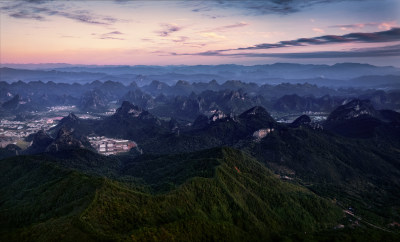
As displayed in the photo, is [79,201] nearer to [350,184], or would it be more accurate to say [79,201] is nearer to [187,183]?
[187,183]

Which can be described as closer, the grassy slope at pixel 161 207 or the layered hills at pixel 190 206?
the grassy slope at pixel 161 207

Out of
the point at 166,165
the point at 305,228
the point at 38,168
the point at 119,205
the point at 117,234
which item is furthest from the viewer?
the point at 166,165

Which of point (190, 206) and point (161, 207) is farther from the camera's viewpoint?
point (190, 206)

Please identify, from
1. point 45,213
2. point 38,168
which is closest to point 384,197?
point 45,213

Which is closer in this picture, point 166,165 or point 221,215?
point 221,215

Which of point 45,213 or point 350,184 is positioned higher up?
point 45,213

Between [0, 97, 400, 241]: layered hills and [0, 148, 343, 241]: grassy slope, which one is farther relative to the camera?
[0, 97, 400, 241]: layered hills

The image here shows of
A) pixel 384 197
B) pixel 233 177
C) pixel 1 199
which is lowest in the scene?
pixel 384 197

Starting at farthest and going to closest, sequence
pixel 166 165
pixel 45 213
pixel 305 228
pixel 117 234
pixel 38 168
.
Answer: pixel 166 165 < pixel 38 168 < pixel 305 228 < pixel 45 213 < pixel 117 234

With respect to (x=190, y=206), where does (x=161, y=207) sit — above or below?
above
